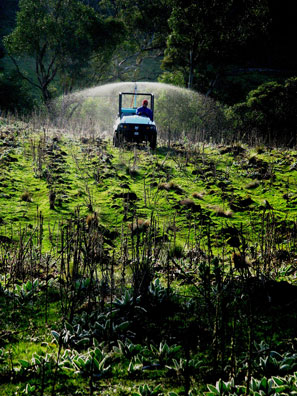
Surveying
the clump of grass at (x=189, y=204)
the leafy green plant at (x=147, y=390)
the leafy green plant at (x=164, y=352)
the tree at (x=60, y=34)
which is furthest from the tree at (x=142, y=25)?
the leafy green plant at (x=147, y=390)

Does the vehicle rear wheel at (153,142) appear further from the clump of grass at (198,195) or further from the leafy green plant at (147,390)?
the leafy green plant at (147,390)

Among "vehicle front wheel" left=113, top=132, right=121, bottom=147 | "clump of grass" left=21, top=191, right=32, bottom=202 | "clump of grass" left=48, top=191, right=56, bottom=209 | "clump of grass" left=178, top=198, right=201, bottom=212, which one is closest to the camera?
"clump of grass" left=48, top=191, right=56, bottom=209

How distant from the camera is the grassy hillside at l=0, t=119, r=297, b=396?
354cm

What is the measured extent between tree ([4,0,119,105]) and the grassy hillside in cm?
1798

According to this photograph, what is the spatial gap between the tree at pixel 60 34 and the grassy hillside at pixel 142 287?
59.0ft

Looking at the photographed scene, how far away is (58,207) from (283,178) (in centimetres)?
553

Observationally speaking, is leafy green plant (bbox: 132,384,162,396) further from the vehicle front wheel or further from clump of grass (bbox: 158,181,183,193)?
the vehicle front wheel

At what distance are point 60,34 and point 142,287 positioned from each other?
81.8ft

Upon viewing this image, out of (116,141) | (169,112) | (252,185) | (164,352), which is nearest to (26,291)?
(164,352)

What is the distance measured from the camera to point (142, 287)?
16.0 feet

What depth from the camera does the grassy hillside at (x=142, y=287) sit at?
3.54 m

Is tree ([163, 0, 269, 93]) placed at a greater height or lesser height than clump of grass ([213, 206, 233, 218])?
greater

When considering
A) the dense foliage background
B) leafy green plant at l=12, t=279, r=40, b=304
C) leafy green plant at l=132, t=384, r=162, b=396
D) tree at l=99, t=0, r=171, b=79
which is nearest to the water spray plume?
→ the dense foliage background

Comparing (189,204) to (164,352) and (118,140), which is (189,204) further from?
(118,140)
